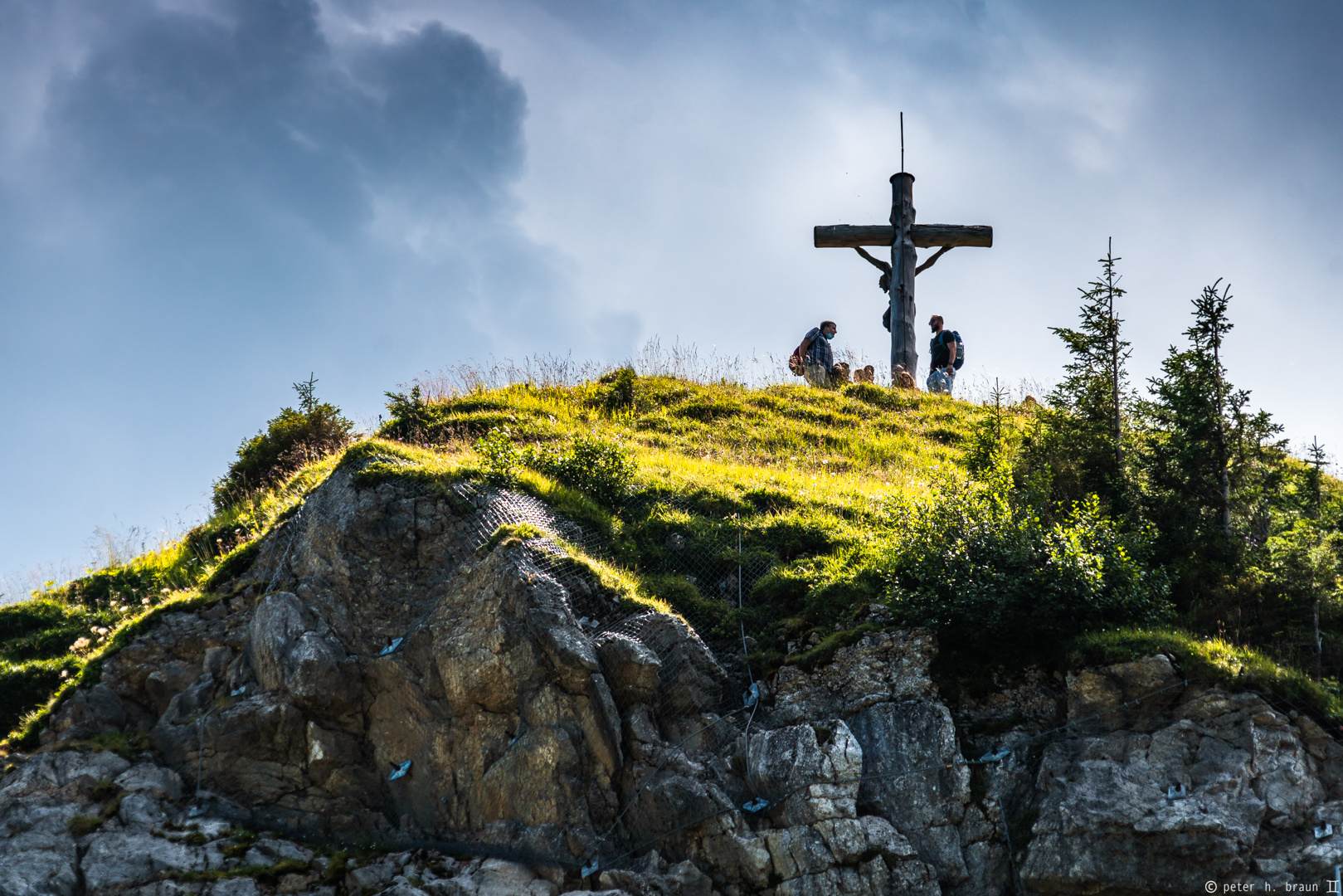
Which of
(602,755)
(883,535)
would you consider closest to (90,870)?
(602,755)

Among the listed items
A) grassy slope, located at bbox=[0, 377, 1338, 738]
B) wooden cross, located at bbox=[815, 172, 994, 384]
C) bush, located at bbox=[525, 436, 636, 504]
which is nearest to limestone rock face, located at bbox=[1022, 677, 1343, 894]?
grassy slope, located at bbox=[0, 377, 1338, 738]

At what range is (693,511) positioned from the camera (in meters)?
15.1

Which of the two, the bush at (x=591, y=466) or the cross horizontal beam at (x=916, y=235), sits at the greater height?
the cross horizontal beam at (x=916, y=235)

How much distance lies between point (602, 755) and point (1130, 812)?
486 centimetres

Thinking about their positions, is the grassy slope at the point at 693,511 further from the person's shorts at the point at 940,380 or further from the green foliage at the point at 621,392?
the person's shorts at the point at 940,380

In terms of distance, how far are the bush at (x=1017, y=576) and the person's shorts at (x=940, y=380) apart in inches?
567

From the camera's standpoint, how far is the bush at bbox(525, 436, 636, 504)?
49.2 feet

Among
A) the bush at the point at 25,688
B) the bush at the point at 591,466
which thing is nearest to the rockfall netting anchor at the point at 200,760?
the bush at the point at 25,688

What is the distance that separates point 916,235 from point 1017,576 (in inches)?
655

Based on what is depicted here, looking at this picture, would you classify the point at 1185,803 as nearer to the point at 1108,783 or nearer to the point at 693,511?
the point at 1108,783

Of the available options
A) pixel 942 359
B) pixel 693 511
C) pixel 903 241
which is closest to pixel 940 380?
pixel 942 359

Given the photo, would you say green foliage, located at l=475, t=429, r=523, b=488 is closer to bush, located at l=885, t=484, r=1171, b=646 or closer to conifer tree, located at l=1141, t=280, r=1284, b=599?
bush, located at l=885, t=484, r=1171, b=646

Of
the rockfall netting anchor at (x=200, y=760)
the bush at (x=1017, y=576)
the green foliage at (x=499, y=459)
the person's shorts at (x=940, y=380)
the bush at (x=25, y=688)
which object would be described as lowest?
the rockfall netting anchor at (x=200, y=760)

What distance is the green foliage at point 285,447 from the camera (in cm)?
1903
